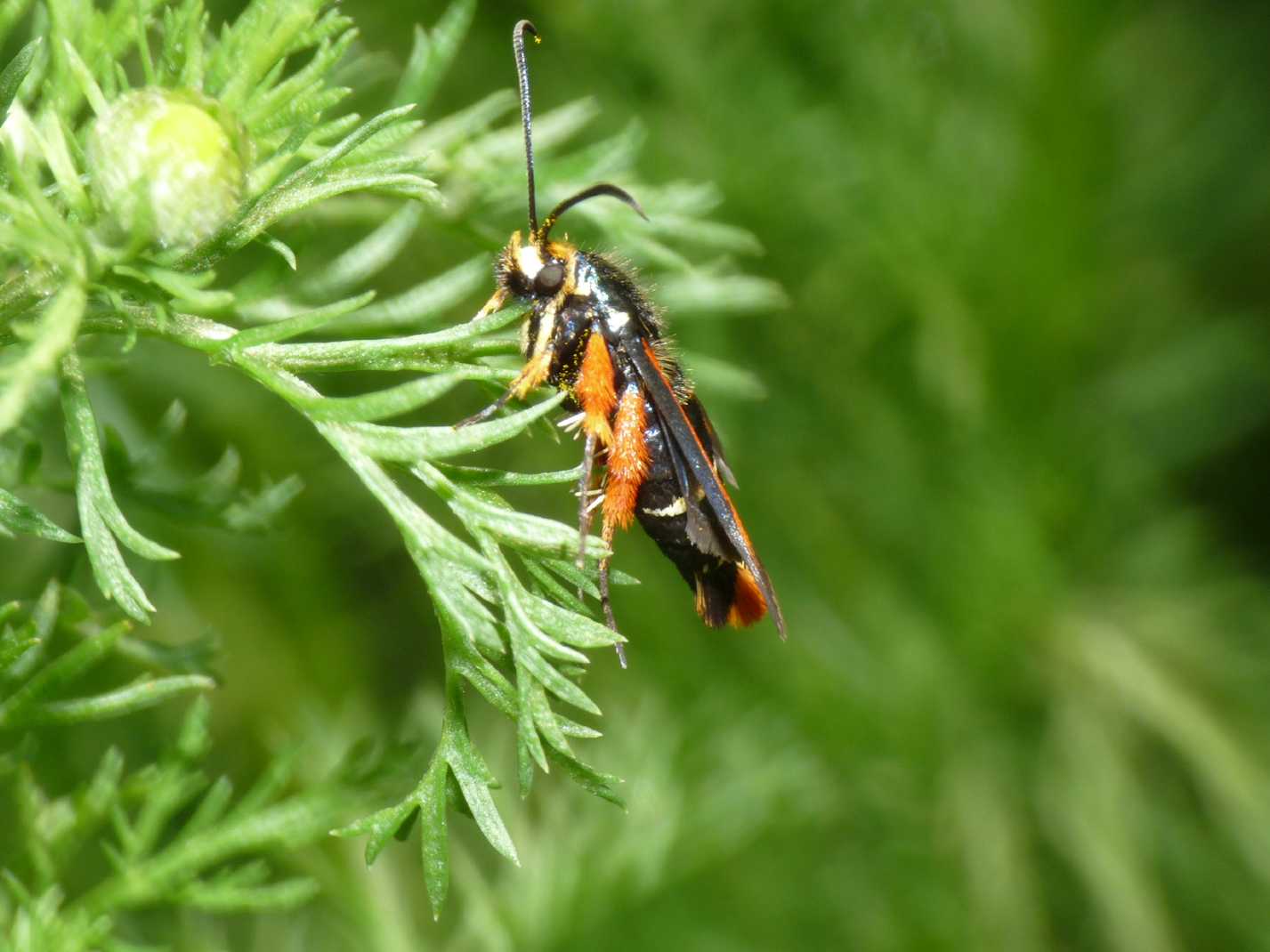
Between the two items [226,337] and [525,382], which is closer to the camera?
[226,337]

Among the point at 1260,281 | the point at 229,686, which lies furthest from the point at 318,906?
the point at 1260,281

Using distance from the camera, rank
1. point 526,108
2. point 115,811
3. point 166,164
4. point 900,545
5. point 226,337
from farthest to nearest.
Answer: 1. point 900,545
2. point 526,108
3. point 115,811
4. point 226,337
5. point 166,164

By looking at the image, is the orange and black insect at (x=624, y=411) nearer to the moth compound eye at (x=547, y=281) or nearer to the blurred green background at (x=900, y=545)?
the moth compound eye at (x=547, y=281)

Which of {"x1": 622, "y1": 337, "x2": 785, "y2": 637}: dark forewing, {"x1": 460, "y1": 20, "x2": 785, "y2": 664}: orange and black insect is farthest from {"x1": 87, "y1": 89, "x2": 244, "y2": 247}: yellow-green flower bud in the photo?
{"x1": 622, "y1": 337, "x2": 785, "y2": 637}: dark forewing

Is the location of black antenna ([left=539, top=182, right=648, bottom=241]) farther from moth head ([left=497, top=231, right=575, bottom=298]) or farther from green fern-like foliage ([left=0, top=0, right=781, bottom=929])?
green fern-like foliage ([left=0, top=0, right=781, bottom=929])

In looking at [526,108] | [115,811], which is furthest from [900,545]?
[115,811]

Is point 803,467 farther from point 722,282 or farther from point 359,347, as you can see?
point 359,347

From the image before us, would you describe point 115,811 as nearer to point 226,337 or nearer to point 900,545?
point 226,337
